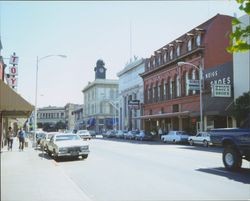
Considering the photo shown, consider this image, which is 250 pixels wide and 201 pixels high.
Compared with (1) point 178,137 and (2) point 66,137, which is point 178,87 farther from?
(2) point 66,137

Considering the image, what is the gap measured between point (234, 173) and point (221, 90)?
75.9 feet

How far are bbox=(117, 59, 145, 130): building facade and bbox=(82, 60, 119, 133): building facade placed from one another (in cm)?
1941

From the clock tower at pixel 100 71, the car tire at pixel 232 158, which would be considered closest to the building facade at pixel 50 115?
the clock tower at pixel 100 71

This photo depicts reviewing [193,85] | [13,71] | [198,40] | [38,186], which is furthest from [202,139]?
[38,186]

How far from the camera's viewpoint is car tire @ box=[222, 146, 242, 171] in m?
14.5

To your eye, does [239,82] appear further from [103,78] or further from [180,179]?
[103,78]

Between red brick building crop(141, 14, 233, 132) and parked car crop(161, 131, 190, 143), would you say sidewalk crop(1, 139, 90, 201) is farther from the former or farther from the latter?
parked car crop(161, 131, 190, 143)

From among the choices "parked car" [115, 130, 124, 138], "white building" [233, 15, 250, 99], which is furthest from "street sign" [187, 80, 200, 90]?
"parked car" [115, 130, 124, 138]

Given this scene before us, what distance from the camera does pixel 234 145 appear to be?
582 inches

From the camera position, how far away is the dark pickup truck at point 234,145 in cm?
1410

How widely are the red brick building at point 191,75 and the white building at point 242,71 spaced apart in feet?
3.25

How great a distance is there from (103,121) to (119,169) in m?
87.8

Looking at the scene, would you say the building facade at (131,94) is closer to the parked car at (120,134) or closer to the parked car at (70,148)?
the parked car at (120,134)

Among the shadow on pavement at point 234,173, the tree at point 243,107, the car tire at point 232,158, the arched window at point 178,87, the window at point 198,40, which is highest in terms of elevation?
the window at point 198,40
